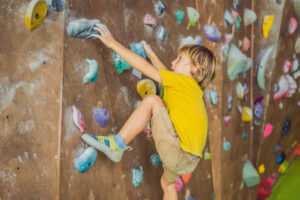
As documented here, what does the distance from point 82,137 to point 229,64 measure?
3.32 feet

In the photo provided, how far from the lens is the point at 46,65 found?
938mm

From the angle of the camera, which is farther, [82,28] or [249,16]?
[249,16]

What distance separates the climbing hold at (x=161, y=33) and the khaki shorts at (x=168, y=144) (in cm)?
41

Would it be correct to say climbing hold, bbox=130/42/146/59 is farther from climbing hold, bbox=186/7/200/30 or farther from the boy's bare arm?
climbing hold, bbox=186/7/200/30

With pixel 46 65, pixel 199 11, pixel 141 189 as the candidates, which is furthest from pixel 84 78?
pixel 199 11

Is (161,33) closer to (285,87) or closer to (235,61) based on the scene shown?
(235,61)

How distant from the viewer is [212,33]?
161 centimetres

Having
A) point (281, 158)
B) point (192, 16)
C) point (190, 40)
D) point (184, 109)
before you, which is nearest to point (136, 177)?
point (184, 109)

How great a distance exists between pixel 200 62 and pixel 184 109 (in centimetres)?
21

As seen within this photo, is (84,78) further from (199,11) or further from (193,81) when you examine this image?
(199,11)

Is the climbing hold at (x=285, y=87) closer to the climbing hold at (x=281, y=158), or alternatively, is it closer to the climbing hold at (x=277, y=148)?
the climbing hold at (x=277, y=148)

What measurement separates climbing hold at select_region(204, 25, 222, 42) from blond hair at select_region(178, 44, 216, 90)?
42 centimetres

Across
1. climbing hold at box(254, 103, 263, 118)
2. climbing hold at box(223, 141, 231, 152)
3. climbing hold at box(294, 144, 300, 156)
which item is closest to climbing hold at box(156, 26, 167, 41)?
climbing hold at box(223, 141, 231, 152)

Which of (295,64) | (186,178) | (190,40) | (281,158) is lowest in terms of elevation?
(281,158)
